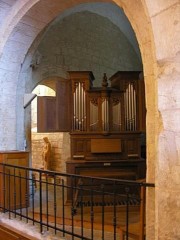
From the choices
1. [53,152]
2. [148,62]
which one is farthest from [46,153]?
[148,62]

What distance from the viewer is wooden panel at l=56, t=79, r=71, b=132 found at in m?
6.02

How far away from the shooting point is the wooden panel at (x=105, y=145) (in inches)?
238

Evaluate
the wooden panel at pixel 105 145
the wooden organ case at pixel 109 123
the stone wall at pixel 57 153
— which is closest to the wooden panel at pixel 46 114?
the wooden organ case at pixel 109 123

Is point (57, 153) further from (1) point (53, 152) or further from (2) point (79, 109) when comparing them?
(2) point (79, 109)

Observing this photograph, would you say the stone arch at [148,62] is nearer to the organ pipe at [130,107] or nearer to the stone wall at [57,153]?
the organ pipe at [130,107]

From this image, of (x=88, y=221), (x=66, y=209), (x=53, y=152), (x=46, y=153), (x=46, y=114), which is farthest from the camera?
(x=53, y=152)

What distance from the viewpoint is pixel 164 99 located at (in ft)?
7.73

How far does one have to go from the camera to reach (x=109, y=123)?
6.08m

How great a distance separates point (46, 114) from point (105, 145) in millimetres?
1262

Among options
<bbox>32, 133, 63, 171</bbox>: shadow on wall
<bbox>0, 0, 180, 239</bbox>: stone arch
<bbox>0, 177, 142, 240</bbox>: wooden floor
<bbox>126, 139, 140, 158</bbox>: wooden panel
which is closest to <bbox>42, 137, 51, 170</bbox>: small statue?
<bbox>32, 133, 63, 171</bbox>: shadow on wall

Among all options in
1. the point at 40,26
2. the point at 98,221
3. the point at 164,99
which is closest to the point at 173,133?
the point at 164,99

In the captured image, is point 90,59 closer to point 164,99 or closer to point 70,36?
point 70,36

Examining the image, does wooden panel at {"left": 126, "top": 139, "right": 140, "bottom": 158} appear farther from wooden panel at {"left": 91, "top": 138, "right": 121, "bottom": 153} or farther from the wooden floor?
the wooden floor

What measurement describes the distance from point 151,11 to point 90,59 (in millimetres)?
6107
